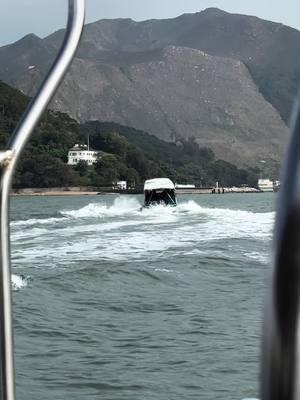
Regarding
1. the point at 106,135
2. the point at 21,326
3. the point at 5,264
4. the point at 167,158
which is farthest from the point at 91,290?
the point at 167,158

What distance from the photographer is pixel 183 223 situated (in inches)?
902

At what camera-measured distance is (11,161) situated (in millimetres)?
690

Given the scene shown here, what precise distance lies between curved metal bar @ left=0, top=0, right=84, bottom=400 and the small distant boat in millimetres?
32738

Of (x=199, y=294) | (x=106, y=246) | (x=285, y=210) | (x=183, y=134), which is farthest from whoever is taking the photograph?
(x=183, y=134)

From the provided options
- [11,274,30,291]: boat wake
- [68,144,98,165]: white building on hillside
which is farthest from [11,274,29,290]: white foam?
[68,144,98,165]: white building on hillside

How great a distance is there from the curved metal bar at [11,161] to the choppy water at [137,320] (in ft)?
12.8

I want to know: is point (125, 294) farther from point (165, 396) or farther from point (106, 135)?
point (106, 135)

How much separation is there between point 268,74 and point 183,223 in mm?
141729

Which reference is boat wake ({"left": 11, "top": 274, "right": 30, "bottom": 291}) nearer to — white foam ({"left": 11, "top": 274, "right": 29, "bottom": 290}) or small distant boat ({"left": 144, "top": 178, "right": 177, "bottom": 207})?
white foam ({"left": 11, "top": 274, "right": 29, "bottom": 290})

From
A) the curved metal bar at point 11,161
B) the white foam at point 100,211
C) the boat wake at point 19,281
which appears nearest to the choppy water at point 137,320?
the boat wake at point 19,281

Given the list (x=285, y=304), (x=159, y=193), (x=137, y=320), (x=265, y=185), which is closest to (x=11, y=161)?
(x=285, y=304)

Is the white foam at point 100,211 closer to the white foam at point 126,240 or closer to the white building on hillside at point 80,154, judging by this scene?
the white foam at point 126,240

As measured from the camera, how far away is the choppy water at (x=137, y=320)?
18.9ft

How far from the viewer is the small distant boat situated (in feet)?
110
